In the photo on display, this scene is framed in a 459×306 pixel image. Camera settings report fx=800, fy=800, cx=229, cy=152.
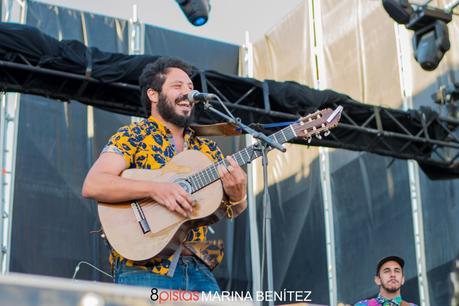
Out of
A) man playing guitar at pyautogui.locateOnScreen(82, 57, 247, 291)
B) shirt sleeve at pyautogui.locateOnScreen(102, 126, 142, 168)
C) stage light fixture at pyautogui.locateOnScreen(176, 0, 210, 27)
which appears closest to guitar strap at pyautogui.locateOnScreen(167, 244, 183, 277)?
man playing guitar at pyautogui.locateOnScreen(82, 57, 247, 291)

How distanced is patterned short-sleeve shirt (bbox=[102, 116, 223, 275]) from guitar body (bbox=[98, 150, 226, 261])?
0.19 feet

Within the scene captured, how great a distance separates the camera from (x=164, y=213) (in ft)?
11.8

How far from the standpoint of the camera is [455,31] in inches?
354

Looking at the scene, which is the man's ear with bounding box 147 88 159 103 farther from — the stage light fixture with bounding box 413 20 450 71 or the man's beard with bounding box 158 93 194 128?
the stage light fixture with bounding box 413 20 450 71

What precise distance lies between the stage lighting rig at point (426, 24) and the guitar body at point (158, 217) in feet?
13.4

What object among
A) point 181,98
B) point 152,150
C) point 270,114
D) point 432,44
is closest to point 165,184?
point 152,150

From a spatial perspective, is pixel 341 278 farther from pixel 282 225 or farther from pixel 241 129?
pixel 241 129

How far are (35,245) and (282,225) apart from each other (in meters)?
3.25

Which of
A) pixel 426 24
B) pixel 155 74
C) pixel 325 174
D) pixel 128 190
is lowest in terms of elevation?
pixel 128 190

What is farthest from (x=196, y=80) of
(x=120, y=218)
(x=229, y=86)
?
(x=120, y=218)

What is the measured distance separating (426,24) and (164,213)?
4.58m

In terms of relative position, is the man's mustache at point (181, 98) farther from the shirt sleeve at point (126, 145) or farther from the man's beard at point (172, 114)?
the shirt sleeve at point (126, 145)

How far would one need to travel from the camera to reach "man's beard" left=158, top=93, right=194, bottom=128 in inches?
152

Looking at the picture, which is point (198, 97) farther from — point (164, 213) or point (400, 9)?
point (400, 9)
